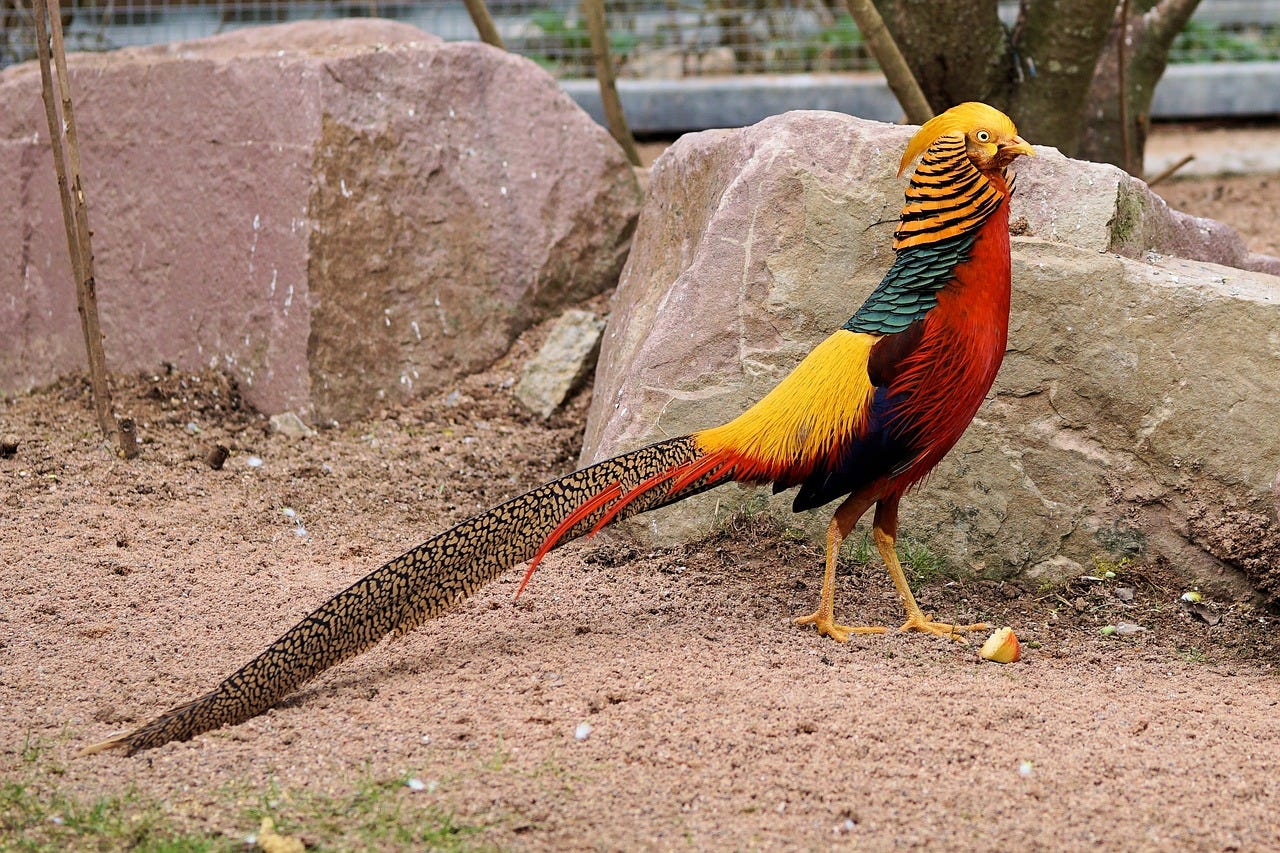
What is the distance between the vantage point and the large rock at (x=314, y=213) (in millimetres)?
5402

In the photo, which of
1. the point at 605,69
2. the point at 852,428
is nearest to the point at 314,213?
the point at 605,69

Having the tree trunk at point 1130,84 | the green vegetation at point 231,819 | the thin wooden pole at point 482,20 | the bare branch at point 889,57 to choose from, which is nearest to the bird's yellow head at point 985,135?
the bare branch at point 889,57

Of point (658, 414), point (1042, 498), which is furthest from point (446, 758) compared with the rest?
point (1042, 498)

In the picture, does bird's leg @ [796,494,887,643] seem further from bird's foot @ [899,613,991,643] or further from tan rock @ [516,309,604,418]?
tan rock @ [516,309,604,418]

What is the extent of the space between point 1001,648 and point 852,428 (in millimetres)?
670

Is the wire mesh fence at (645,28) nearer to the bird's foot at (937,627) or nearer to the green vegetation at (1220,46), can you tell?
the green vegetation at (1220,46)

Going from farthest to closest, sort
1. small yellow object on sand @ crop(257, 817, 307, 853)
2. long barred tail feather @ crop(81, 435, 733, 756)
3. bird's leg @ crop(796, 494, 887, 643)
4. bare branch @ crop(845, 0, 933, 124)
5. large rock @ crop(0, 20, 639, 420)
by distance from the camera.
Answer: large rock @ crop(0, 20, 639, 420), bare branch @ crop(845, 0, 933, 124), bird's leg @ crop(796, 494, 887, 643), long barred tail feather @ crop(81, 435, 733, 756), small yellow object on sand @ crop(257, 817, 307, 853)

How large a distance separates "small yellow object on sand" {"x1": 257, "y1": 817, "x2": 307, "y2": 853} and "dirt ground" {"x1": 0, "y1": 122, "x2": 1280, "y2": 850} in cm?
6

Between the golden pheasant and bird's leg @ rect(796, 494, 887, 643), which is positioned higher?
the golden pheasant

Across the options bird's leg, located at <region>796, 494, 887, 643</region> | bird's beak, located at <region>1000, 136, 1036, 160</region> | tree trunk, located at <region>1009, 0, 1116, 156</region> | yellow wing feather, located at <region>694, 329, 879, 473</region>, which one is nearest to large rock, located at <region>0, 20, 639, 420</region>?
tree trunk, located at <region>1009, 0, 1116, 156</region>

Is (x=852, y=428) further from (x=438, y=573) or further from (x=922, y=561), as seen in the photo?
(x=438, y=573)

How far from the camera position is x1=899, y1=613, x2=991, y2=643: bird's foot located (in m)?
3.59

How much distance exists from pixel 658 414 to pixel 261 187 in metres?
2.19

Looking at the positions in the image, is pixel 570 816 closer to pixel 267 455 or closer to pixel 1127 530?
pixel 1127 530
